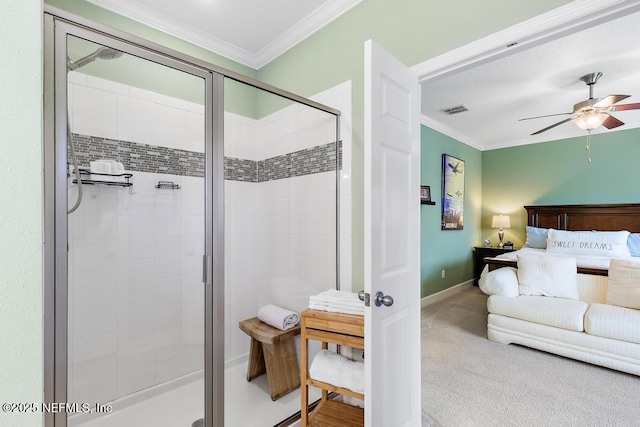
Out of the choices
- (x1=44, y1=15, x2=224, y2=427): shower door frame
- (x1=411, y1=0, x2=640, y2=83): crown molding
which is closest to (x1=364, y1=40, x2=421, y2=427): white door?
(x1=411, y1=0, x2=640, y2=83): crown molding

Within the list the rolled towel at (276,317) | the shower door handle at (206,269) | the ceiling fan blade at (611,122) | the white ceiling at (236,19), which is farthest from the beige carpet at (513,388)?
the white ceiling at (236,19)

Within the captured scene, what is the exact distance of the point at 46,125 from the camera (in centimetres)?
108

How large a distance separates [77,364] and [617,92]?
17.7 ft

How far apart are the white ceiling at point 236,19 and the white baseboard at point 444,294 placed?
3607mm

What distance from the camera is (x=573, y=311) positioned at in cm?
268

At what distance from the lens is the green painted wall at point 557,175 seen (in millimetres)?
4453

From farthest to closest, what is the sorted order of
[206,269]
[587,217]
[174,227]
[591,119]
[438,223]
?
[587,217]
[438,223]
[591,119]
[174,227]
[206,269]

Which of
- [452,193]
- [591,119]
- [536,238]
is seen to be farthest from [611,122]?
[536,238]

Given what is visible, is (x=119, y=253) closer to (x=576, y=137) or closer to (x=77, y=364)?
(x=77, y=364)

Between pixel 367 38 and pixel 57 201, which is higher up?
pixel 367 38

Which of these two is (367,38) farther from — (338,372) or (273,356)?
(273,356)

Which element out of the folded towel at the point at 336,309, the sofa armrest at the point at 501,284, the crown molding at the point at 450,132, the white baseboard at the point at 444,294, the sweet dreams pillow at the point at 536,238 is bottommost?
the white baseboard at the point at 444,294

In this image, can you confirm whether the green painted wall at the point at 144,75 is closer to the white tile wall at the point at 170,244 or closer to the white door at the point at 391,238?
the white tile wall at the point at 170,244
